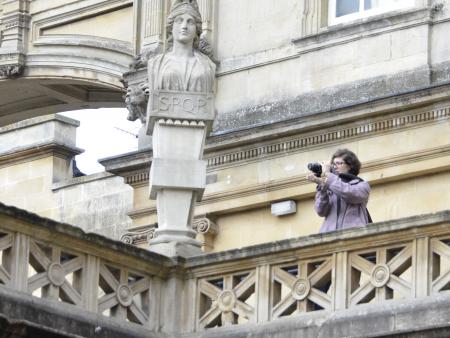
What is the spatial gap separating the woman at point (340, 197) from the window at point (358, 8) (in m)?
7.31

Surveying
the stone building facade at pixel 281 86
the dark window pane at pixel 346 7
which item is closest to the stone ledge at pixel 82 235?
the stone building facade at pixel 281 86

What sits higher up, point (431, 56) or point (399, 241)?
point (431, 56)

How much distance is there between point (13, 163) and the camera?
38531 millimetres

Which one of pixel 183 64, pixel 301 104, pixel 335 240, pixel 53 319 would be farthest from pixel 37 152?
pixel 53 319

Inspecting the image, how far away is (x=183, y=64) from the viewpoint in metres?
20.8

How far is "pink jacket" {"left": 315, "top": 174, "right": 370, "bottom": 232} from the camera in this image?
19.6m

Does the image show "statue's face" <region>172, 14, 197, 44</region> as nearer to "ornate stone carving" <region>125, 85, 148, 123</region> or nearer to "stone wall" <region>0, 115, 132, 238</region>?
"ornate stone carving" <region>125, 85, 148, 123</region>

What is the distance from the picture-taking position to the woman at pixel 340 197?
19.6 m

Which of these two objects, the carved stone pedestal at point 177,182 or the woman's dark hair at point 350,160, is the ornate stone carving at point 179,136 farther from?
the woman's dark hair at point 350,160

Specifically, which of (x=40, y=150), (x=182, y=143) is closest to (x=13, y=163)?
(x=40, y=150)

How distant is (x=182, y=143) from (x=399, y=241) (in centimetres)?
237

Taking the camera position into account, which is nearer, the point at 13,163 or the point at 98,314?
the point at 98,314

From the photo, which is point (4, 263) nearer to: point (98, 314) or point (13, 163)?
point (98, 314)

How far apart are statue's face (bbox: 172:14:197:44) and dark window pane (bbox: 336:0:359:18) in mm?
6648
